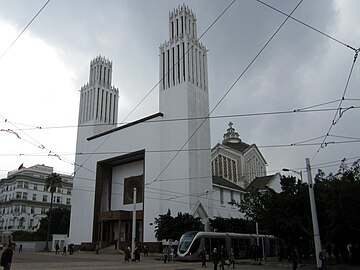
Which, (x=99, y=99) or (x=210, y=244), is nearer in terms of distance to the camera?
(x=210, y=244)

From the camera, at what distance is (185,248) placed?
1201 inches

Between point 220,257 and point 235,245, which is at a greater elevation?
point 235,245

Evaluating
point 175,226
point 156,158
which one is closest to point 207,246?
point 175,226

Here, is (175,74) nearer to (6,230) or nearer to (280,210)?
(280,210)

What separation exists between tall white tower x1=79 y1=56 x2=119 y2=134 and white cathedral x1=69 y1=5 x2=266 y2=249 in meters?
0.17

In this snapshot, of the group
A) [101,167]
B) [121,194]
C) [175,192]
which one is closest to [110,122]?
[101,167]

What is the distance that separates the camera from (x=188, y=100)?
157ft

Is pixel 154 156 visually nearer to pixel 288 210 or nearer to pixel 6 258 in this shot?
pixel 288 210

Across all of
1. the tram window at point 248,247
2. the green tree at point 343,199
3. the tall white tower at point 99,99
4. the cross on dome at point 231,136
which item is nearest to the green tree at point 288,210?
the green tree at point 343,199

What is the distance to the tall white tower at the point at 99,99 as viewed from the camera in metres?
62.4

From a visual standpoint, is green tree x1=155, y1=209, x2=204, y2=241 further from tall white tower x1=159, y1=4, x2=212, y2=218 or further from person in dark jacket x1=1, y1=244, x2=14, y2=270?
person in dark jacket x1=1, y1=244, x2=14, y2=270

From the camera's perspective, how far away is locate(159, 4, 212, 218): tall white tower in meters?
45.8

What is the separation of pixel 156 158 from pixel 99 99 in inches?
804

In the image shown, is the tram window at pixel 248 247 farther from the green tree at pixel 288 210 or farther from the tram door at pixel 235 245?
the green tree at pixel 288 210
